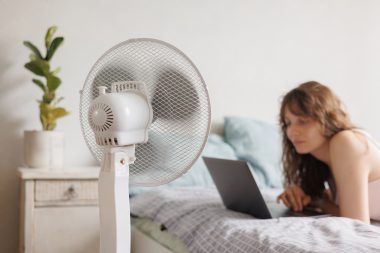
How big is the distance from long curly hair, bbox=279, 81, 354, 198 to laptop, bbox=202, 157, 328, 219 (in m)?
0.13

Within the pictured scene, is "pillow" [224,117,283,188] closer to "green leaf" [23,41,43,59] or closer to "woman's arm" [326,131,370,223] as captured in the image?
"woman's arm" [326,131,370,223]

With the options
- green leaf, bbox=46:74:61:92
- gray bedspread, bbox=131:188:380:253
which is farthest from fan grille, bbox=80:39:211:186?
green leaf, bbox=46:74:61:92

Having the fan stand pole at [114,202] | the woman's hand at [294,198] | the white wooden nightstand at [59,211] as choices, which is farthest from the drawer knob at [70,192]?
the fan stand pole at [114,202]

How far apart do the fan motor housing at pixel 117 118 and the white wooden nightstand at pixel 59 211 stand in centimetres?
103

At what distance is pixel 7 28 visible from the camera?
254 cm

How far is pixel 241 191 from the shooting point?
1847mm

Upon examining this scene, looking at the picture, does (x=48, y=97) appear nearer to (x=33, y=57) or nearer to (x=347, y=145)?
(x=33, y=57)

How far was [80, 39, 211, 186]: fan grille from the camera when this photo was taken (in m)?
1.30

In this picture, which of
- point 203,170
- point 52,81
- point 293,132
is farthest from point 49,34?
point 293,132

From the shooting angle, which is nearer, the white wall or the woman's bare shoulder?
the woman's bare shoulder

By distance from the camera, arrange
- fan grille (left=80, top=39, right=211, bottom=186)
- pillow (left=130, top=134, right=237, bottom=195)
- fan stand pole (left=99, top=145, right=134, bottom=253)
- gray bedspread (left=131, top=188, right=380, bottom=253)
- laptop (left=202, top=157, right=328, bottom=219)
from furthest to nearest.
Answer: pillow (left=130, top=134, right=237, bottom=195), laptop (left=202, top=157, right=328, bottom=219), gray bedspread (left=131, top=188, right=380, bottom=253), fan grille (left=80, top=39, right=211, bottom=186), fan stand pole (left=99, top=145, right=134, bottom=253)

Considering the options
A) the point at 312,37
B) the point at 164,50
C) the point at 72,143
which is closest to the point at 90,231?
the point at 72,143

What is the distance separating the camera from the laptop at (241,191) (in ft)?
5.81

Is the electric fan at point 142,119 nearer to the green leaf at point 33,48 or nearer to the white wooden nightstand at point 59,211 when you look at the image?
the white wooden nightstand at point 59,211
